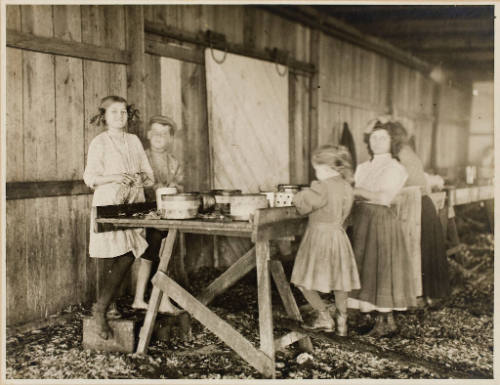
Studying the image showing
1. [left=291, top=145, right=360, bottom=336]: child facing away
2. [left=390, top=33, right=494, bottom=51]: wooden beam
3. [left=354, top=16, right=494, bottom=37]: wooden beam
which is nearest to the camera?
[left=291, top=145, right=360, bottom=336]: child facing away

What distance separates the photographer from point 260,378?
10.8ft

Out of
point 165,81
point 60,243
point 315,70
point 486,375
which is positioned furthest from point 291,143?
point 486,375

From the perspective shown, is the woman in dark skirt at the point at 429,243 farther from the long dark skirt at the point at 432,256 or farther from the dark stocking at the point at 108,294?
the dark stocking at the point at 108,294

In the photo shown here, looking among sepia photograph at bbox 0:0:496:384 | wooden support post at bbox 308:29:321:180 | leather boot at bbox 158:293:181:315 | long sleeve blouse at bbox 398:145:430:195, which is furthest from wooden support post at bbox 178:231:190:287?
wooden support post at bbox 308:29:321:180

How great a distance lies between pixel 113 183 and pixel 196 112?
2150mm

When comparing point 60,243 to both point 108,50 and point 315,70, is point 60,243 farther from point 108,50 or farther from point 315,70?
point 315,70

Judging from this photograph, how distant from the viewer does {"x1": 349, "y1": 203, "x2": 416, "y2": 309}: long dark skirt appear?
4.15 metres

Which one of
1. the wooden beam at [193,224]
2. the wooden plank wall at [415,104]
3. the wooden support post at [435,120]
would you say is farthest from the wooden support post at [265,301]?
the wooden support post at [435,120]

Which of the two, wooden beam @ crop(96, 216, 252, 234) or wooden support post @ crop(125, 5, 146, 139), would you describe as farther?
wooden support post @ crop(125, 5, 146, 139)

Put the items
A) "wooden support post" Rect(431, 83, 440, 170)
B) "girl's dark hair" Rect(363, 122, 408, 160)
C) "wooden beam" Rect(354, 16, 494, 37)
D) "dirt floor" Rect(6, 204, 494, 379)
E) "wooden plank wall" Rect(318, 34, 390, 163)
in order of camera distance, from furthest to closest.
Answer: "wooden support post" Rect(431, 83, 440, 170) → "wooden beam" Rect(354, 16, 494, 37) → "wooden plank wall" Rect(318, 34, 390, 163) → "girl's dark hair" Rect(363, 122, 408, 160) → "dirt floor" Rect(6, 204, 494, 379)

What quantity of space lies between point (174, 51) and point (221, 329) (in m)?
3.28

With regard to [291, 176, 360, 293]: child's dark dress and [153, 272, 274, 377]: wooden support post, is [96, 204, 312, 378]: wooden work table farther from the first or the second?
[291, 176, 360, 293]: child's dark dress

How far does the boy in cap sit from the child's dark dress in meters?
1.19

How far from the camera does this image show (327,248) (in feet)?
11.9
